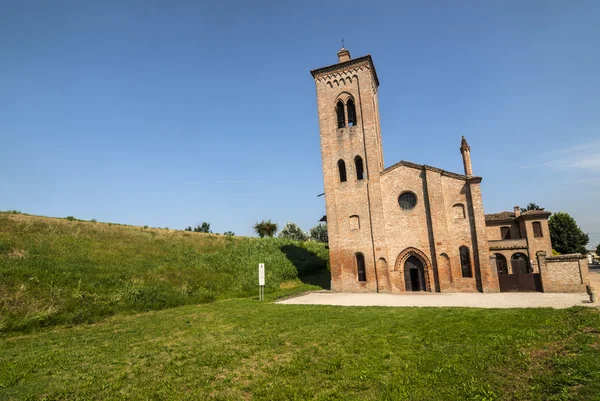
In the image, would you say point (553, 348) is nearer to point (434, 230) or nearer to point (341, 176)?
point (434, 230)

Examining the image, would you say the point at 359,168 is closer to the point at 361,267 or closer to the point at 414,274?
the point at 361,267

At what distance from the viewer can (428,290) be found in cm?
2144

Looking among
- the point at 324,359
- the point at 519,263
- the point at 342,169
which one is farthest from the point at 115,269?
the point at 519,263

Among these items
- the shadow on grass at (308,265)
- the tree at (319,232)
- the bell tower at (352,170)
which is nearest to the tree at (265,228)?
the shadow on grass at (308,265)

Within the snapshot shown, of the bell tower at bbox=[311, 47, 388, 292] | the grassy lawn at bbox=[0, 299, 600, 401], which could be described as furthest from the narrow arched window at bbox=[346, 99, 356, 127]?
the grassy lawn at bbox=[0, 299, 600, 401]

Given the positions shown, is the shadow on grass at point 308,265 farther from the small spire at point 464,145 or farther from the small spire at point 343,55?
the small spire at point 343,55

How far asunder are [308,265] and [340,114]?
14.9 meters

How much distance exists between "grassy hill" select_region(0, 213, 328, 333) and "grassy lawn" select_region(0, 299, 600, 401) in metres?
2.30

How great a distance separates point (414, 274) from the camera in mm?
22203

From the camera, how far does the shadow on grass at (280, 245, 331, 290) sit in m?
29.4

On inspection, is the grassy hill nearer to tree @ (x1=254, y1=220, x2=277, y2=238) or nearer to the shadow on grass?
the shadow on grass

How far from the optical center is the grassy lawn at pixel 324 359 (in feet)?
19.8

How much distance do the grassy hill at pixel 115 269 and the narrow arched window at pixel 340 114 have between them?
13.0m

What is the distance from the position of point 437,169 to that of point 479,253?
233 inches
